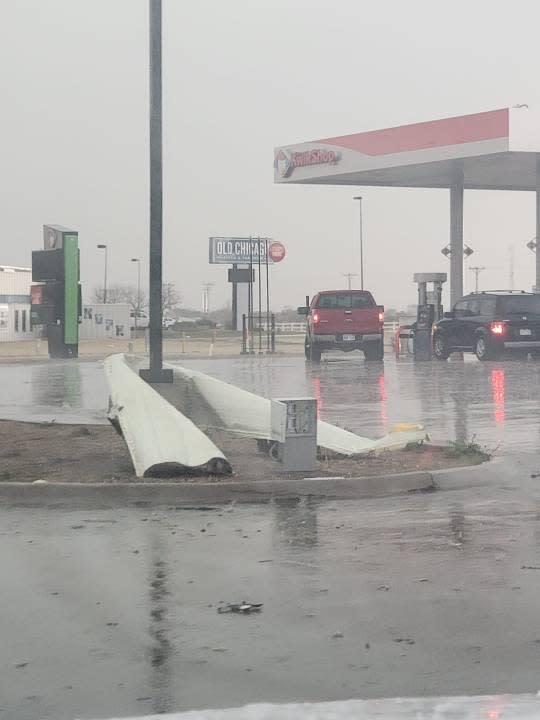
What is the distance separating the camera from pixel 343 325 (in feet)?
109

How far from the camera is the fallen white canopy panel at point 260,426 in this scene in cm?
1123

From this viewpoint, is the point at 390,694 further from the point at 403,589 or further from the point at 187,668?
the point at 403,589

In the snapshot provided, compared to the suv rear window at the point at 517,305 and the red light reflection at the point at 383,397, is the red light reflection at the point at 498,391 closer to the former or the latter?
the red light reflection at the point at 383,397

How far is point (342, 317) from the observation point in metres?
33.0

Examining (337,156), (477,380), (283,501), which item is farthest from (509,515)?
(337,156)

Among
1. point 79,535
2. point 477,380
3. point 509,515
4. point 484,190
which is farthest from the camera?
point 484,190

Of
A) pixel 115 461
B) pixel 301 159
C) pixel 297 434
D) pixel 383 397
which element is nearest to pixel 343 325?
pixel 301 159

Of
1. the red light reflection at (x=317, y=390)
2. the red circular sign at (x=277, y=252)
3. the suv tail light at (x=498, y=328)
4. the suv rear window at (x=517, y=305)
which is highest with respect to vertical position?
the red circular sign at (x=277, y=252)

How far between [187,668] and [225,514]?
3718 millimetres

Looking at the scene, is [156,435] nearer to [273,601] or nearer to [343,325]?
[273,601]

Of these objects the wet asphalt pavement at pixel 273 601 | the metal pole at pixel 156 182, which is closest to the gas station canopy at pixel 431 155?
the metal pole at pixel 156 182

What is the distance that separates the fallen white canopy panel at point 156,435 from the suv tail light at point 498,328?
19425 millimetres

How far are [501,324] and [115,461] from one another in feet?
67.3

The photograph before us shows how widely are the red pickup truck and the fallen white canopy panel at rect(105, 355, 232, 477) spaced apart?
70.6 ft
